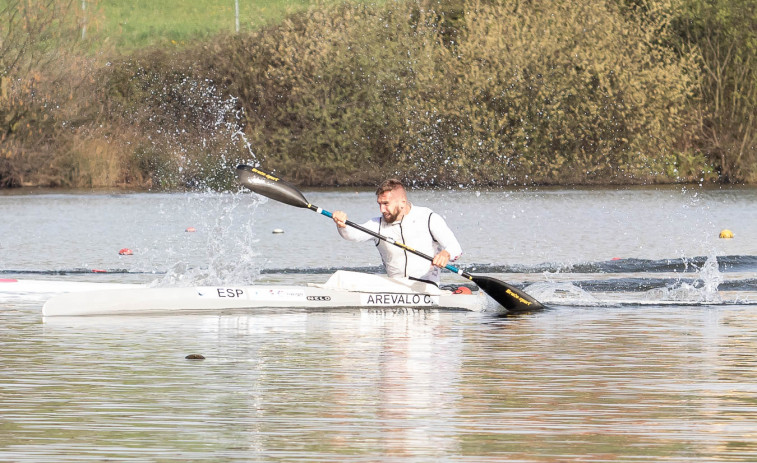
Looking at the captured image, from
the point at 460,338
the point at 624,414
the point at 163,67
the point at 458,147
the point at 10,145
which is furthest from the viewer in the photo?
the point at 163,67

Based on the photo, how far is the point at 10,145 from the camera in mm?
49844

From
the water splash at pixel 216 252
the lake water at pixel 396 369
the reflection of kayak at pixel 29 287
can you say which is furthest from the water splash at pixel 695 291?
the reflection of kayak at pixel 29 287

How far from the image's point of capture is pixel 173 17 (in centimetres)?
8969

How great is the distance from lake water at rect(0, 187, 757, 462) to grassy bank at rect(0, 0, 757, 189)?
24.2m

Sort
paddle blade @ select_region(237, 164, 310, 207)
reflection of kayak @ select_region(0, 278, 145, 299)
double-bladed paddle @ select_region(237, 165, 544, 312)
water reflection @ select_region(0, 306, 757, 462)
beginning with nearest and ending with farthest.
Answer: water reflection @ select_region(0, 306, 757, 462) → double-bladed paddle @ select_region(237, 165, 544, 312) → paddle blade @ select_region(237, 164, 310, 207) → reflection of kayak @ select_region(0, 278, 145, 299)

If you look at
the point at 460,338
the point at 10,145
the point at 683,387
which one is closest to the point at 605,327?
the point at 460,338

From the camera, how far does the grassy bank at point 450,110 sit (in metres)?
51.3

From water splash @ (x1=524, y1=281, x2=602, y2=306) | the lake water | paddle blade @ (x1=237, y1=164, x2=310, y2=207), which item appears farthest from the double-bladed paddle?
water splash @ (x1=524, y1=281, x2=602, y2=306)

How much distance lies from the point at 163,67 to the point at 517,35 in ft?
50.3

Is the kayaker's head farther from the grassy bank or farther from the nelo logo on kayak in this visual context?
the grassy bank

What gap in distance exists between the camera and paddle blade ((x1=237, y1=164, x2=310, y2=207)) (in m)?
19.1

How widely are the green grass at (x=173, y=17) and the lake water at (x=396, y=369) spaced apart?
187ft

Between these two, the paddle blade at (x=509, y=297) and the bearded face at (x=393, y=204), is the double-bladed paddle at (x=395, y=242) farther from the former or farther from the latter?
the bearded face at (x=393, y=204)

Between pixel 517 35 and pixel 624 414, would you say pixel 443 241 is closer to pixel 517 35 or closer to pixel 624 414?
pixel 624 414
